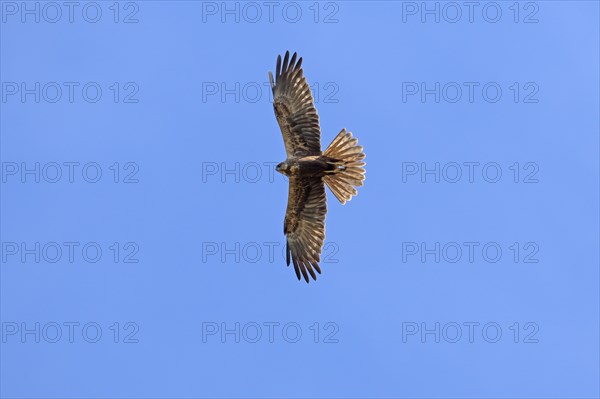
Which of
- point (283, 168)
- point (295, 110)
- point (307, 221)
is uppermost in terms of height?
point (295, 110)

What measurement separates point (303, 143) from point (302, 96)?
→ 0.85 metres

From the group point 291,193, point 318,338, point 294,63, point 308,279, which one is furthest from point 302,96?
point 318,338

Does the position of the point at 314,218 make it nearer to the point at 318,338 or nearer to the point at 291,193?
the point at 291,193

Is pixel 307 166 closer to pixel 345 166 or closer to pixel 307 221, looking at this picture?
pixel 345 166

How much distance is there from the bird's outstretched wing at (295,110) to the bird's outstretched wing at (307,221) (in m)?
0.61

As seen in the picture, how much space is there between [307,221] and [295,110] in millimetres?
1953

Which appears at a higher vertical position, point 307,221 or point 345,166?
point 345,166

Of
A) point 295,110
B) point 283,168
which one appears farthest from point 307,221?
point 295,110

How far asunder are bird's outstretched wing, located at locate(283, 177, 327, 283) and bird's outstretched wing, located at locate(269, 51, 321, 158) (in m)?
0.61

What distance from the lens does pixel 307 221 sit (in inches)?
680

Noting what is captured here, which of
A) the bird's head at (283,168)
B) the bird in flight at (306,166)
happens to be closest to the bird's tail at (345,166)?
Result: the bird in flight at (306,166)

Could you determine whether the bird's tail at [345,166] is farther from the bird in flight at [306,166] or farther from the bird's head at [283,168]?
the bird's head at [283,168]

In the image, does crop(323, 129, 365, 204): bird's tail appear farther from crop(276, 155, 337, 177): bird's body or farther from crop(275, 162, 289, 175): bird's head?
crop(275, 162, 289, 175): bird's head

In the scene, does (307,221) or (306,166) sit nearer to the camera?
(306,166)
